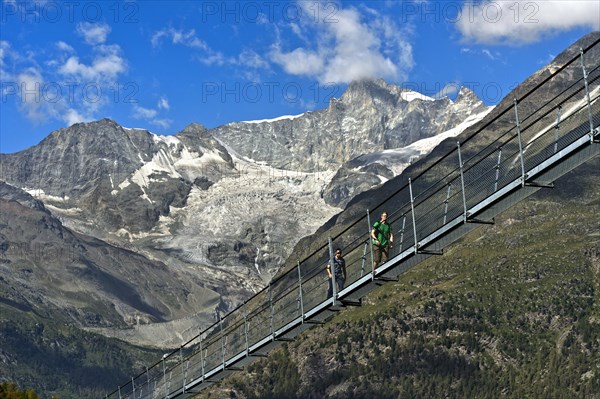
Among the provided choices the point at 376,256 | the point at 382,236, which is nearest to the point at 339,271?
the point at 376,256

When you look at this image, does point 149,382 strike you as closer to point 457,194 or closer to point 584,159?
point 457,194

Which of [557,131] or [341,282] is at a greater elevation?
[557,131]

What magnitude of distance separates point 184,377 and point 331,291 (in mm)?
21323

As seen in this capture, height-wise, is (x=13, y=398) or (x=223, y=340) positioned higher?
(x=13, y=398)

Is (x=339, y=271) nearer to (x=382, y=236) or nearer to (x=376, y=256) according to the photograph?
(x=376, y=256)

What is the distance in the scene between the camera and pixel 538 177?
4591cm

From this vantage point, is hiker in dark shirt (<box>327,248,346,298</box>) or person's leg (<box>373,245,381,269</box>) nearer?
person's leg (<box>373,245,381,269</box>)

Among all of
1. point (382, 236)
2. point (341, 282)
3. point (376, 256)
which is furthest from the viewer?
point (341, 282)

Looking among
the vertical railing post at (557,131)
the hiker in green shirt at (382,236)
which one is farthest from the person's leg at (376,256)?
the vertical railing post at (557,131)

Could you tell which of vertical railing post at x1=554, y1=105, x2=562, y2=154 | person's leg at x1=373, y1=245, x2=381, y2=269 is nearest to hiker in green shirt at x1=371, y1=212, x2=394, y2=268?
person's leg at x1=373, y1=245, x2=381, y2=269

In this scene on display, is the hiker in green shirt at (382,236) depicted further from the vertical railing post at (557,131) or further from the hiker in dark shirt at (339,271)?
the vertical railing post at (557,131)

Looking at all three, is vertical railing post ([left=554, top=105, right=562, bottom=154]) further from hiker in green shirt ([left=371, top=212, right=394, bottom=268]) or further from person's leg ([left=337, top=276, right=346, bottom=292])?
person's leg ([left=337, top=276, right=346, bottom=292])

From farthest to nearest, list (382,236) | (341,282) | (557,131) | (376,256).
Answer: (341,282), (376,256), (382,236), (557,131)

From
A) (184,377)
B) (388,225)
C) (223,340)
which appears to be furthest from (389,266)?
(184,377)
